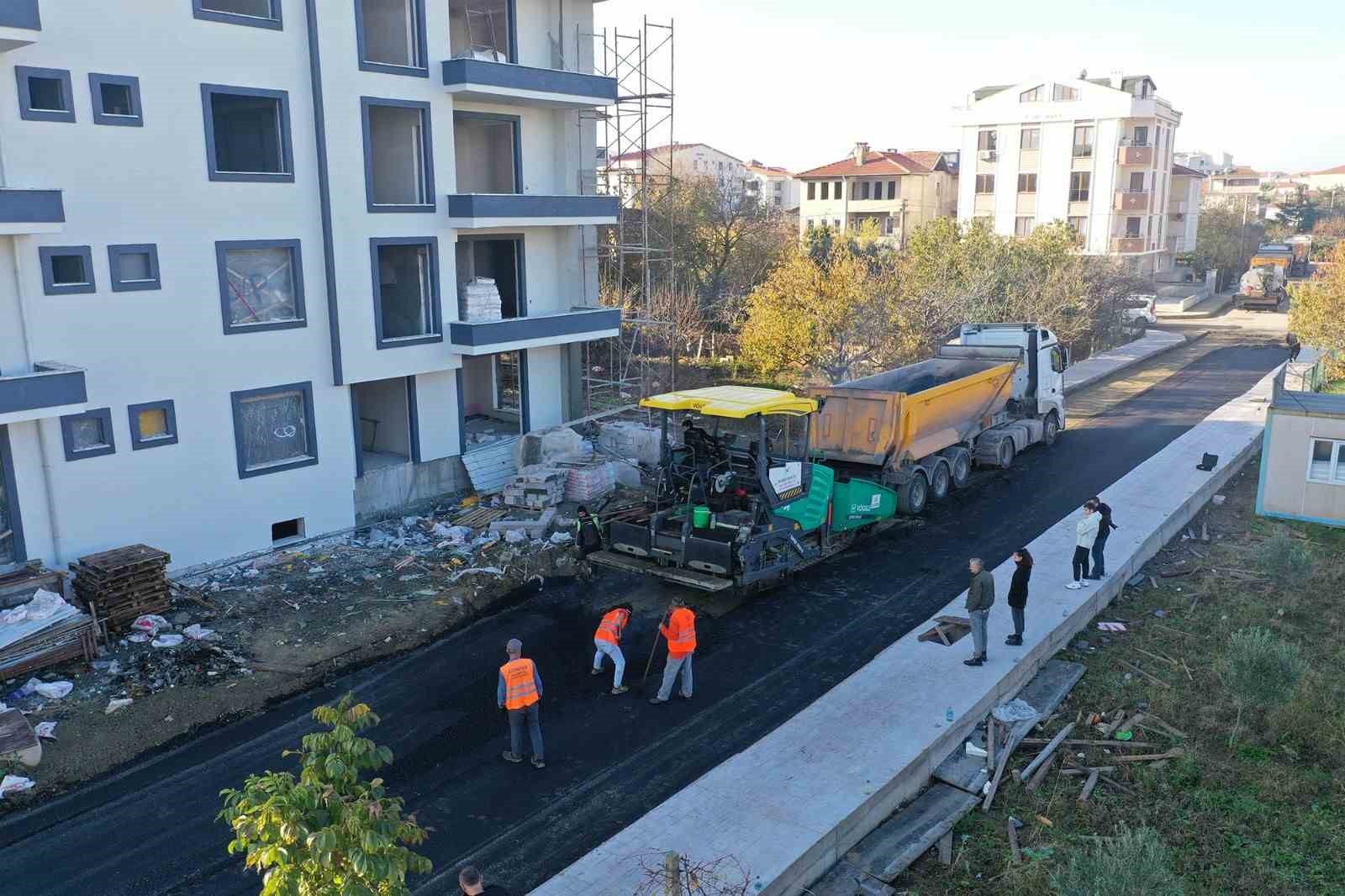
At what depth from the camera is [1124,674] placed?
12.4 metres

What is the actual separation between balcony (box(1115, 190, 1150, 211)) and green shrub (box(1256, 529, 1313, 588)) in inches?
1950

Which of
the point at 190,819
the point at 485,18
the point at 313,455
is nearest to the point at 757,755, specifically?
the point at 190,819

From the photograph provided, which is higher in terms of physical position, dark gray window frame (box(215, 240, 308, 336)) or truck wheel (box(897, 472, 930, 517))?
dark gray window frame (box(215, 240, 308, 336))

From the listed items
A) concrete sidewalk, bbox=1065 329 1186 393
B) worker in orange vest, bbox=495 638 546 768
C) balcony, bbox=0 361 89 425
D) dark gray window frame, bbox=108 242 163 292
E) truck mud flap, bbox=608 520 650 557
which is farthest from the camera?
concrete sidewalk, bbox=1065 329 1186 393

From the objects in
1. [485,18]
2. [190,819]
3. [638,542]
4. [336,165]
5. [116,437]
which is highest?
[485,18]

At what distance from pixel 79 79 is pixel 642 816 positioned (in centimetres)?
1364

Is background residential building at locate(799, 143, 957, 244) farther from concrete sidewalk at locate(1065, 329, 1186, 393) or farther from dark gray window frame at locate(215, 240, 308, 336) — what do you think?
dark gray window frame at locate(215, 240, 308, 336)

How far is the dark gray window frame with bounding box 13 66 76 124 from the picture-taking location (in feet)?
46.5

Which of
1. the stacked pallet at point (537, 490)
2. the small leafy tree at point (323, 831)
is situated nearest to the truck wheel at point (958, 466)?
the stacked pallet at point (537, 490)

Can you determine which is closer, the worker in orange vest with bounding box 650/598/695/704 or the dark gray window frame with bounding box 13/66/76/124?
the worker in orange vest with bounding box 650/598/695/704

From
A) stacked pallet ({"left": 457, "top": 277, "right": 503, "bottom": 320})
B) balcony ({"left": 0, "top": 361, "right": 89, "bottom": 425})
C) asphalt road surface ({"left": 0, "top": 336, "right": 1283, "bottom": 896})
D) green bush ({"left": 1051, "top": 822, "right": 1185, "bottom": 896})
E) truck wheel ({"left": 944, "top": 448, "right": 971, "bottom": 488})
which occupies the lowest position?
asphalt road surface ({"left": 0, "top": 336, "right": 1283, "bottom": 896})

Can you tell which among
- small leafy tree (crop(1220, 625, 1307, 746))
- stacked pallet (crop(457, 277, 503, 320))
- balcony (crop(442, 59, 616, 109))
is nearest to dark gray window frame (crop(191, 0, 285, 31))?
balcony (crop(442, 59, 616, 109))

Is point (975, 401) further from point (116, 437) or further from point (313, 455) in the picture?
point (116, 437)

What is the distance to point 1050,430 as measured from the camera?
24.3m
